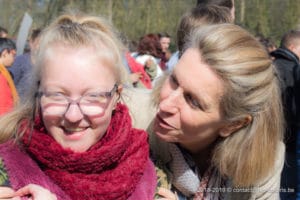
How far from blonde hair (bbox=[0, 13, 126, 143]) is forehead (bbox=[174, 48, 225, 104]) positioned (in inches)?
9.1

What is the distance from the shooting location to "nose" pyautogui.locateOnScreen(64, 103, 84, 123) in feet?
4.75

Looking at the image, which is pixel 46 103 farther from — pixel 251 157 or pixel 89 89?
pixel 251 157

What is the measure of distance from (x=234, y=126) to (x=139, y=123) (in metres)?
0.40

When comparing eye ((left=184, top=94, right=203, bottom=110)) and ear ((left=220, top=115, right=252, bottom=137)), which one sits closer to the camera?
eye ((left=184, top=94, right=203, bottom=110))

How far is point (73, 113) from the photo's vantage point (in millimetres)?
1449

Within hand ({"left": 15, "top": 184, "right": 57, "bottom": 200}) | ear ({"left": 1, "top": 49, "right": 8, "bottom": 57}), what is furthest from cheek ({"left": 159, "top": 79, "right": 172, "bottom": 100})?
ear ({"left": 1, "top": 49, "right": 8, "bottom": 57})

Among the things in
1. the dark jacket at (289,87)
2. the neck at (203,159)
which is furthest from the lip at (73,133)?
the dark jacket at (289,87)

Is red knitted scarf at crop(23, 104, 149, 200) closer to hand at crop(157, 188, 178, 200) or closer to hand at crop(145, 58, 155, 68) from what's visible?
hand at crop(157, 188, 178, 200)

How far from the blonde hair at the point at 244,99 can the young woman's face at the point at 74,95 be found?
453 mm

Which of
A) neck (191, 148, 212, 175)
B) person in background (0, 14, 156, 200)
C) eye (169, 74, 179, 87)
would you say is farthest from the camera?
neck (191, 148, 212, 175)

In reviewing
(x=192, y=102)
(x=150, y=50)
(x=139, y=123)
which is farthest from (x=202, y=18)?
(x=150, y=50)

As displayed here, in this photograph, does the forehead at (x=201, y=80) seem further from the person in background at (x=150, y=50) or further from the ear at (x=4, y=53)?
the person in background at (x=150, y=50)

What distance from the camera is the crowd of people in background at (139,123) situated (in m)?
1.48

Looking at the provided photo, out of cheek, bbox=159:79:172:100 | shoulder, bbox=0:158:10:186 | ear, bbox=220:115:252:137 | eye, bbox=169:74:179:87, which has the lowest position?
ear, bbox=220:115:252:137
